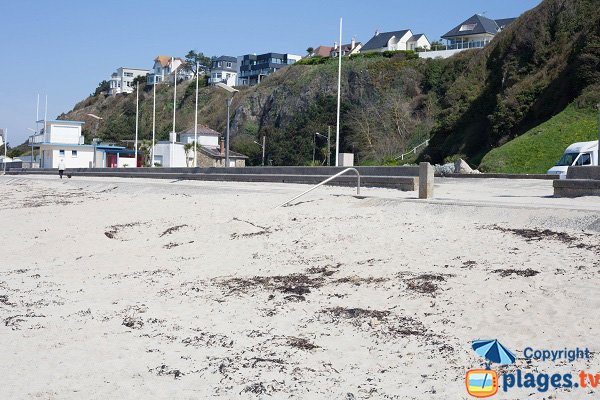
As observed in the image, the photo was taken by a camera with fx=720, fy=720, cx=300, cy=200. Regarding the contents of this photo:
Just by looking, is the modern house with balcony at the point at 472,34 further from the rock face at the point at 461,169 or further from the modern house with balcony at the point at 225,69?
the modern house with balcony at the point at 225,69

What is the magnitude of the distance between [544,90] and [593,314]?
4151 cm

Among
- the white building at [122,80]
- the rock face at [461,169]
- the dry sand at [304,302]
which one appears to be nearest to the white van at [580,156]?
the rock face at [461,169]

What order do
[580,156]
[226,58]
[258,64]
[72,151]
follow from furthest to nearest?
[258,64] → [226,58] → [72,151] → [580,156]

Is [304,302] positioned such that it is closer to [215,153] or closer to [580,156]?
[580,156]

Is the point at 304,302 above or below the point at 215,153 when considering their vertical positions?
below

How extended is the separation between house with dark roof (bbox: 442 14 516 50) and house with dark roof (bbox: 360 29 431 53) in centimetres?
1680

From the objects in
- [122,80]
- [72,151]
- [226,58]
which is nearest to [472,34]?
[72,151]

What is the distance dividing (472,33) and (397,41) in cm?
2128

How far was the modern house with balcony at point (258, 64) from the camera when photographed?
15900 cm

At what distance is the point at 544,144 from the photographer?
37062mm

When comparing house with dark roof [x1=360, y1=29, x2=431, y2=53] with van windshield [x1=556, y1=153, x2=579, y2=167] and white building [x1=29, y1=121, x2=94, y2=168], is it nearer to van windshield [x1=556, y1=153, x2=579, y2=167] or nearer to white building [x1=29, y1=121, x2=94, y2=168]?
white building [x1=29, y1=121, x2=94, y2=168]

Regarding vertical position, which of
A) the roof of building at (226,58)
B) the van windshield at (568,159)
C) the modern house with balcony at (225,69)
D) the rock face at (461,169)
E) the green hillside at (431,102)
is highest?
the roof of building at (226,58)

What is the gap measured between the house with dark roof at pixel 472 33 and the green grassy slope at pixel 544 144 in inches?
1959

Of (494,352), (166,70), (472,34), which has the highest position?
(166,70)
